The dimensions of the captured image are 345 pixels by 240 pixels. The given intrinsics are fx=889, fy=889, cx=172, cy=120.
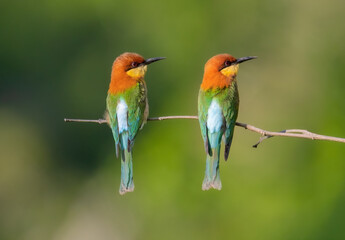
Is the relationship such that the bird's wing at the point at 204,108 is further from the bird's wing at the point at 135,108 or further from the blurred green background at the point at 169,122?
the blurred green background at the point at 169,122

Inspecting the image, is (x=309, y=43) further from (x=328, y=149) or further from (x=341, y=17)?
(x=328, y=149)

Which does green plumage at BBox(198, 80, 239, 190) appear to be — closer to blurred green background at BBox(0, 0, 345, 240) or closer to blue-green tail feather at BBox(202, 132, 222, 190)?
blue-green tail feather at BBox(202, 132, 222, 190)

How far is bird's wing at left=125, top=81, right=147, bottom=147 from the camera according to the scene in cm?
361

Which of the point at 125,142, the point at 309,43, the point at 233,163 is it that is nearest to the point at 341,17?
the point at 309,43

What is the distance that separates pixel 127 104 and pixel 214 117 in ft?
1.22

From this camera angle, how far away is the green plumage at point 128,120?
3.61 m

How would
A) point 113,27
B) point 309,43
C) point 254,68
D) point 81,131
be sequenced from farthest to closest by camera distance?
point 113,27 < point 81,131 < point 309,43 < point 254,68

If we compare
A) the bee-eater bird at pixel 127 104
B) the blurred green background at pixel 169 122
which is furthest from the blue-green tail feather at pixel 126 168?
the blurred green background at pixel 169 122

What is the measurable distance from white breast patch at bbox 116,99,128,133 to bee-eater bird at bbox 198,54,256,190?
316 mm

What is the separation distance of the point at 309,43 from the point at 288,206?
9.22ft

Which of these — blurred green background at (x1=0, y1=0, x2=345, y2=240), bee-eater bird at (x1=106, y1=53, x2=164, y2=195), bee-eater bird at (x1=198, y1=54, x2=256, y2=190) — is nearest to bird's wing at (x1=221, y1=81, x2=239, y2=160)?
bee-eater bird at (x1=198, y1=54, x2=256, y2=190)

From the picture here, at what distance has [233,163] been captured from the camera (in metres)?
7.56

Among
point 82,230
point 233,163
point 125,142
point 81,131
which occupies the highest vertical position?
point 125,142

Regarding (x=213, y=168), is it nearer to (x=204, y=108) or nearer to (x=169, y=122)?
(x=204, y=108)
